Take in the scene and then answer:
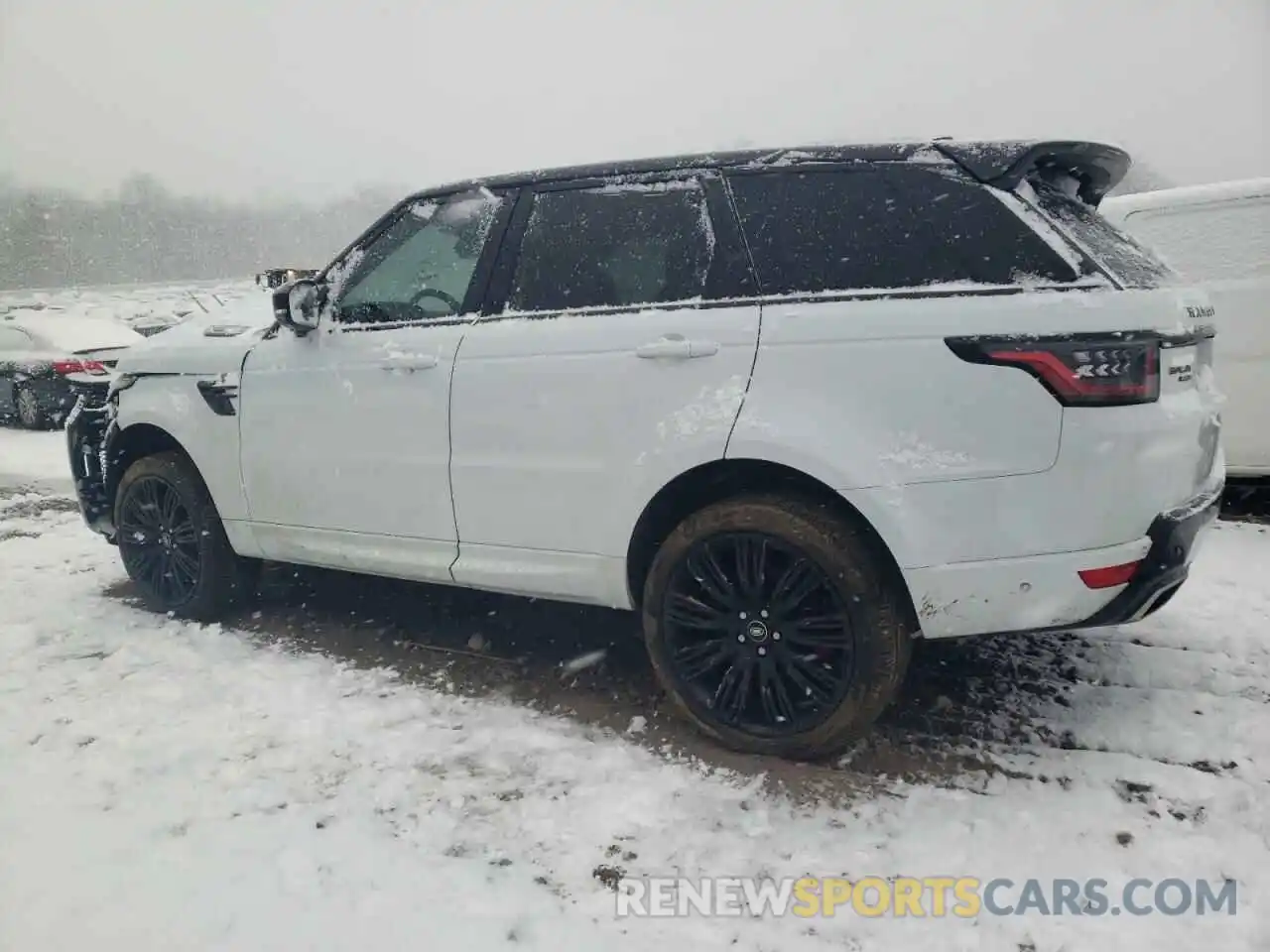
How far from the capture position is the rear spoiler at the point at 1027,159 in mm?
2506

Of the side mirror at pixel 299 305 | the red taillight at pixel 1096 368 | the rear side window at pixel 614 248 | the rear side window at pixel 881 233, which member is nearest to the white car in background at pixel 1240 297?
the rear side window at pixel 881 233

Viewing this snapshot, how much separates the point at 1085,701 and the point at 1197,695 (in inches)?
15.4

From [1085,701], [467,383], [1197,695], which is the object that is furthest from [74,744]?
[1197,695]

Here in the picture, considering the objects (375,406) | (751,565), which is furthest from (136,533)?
(751,565)

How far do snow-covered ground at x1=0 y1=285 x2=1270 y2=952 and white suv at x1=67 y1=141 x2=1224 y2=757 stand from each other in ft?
1.28

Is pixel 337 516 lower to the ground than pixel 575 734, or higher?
higher

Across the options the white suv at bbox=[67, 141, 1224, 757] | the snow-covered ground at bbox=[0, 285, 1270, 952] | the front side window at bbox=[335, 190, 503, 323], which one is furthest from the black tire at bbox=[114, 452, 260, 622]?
the front side window at bbox=[335, 190, 503, 323]

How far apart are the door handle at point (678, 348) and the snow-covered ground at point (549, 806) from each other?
1.27 m

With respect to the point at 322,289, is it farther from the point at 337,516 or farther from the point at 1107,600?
the point at 1107,600

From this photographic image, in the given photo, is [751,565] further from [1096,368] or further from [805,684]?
[1096,368]

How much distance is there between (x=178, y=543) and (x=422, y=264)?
189 centimetres

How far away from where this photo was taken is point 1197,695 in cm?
303

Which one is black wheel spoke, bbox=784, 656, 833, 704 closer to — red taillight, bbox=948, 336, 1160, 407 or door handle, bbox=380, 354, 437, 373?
red taillight, bbox=948, 336, 1160, 407

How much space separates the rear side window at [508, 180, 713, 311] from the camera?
9.37 feet
